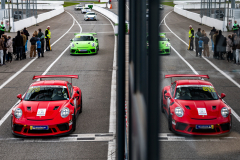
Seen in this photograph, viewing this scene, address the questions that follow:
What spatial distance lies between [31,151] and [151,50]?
6.93 m

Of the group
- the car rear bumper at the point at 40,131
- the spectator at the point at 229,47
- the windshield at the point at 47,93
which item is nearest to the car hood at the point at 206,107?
the spectator at the point at 229,47

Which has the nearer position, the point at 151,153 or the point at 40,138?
the point at 151,153

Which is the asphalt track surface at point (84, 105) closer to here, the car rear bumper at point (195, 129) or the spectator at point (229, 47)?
the car rear bumper at point (195, 129)

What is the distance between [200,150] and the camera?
1.28 metres

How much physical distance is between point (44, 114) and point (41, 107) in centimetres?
24

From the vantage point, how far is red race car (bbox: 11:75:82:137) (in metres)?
8.35

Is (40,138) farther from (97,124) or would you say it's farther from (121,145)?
(121,145)

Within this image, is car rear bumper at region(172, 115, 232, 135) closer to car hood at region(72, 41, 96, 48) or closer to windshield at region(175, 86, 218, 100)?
windshield at region(175, 86, 218, 100)

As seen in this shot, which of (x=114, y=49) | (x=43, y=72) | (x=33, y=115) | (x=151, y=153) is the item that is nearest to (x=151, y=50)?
(x=151, y=153)

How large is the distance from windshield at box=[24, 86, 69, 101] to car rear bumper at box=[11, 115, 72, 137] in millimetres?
772

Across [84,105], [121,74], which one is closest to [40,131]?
[84,105]

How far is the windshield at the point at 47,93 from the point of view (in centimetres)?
906

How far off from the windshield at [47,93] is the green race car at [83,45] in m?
12.7

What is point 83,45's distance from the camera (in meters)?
22.2
